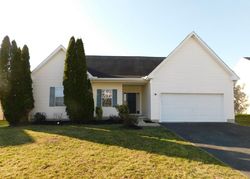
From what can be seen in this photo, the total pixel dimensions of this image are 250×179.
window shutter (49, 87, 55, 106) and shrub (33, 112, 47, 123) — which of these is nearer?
shrub (33, 112, 47, 123)

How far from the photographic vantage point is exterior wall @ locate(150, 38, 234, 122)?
16.4 m

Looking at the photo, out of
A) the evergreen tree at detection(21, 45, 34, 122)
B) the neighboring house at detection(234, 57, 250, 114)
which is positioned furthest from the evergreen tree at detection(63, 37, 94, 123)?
the neighboring house at detection(234, 57, 250, 114)

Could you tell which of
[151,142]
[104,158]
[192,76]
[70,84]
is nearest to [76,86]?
[70,84]

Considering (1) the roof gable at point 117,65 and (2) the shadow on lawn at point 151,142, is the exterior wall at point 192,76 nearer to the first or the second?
(1) the roof gable at point 117,65

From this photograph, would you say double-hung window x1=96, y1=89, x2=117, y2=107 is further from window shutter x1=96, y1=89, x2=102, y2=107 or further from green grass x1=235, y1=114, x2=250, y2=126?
green grass x1=235, y1=114, x2=250, y2=126

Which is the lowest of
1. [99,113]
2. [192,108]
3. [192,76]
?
[99,113]

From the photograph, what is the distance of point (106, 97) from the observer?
58.0 ft

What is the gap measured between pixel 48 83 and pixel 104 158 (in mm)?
11090

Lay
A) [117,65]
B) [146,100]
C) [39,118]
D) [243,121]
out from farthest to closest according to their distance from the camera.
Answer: [117,65]
[243,121]
[146,100]
[39,118]

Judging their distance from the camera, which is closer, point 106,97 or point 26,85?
point 26,85

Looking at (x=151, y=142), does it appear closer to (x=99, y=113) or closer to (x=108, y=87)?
(x=99, y=113)

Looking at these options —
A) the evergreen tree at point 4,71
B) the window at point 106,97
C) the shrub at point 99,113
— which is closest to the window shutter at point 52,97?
the evergreen tree at point 4,71

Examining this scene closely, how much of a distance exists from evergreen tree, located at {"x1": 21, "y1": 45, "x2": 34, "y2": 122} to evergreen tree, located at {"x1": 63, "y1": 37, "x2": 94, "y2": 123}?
2.54 m

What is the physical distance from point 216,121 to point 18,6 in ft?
46.8
